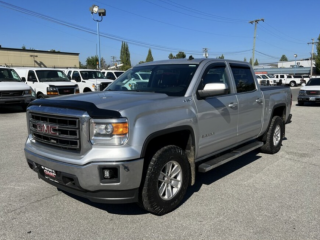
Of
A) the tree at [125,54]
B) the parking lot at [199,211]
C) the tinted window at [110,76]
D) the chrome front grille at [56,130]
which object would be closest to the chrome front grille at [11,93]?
the parking lot at [199,211]

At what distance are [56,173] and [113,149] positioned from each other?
0.80 m

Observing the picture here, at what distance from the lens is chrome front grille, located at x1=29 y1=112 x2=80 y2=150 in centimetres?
315

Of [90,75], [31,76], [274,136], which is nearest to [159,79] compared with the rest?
[274,136]

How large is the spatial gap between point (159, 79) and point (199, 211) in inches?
79.1

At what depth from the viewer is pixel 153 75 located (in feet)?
15.3

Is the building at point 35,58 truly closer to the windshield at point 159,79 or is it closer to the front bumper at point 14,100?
the front bumper at point 14,100

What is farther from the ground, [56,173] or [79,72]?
[79,72]

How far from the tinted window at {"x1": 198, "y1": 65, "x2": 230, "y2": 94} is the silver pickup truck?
0.02 m

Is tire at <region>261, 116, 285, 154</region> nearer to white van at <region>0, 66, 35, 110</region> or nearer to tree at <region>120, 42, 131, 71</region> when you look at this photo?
white van at <region>0, 66, 35, 110</region>

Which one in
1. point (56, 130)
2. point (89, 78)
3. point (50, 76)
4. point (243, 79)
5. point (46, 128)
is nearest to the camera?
point (56, 130)

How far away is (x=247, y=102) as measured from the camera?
4.99m

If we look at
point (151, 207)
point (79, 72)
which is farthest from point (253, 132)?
point (79, 72)

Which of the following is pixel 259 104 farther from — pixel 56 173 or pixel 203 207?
pixel 56 173

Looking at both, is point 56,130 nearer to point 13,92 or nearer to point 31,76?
point 13,92
